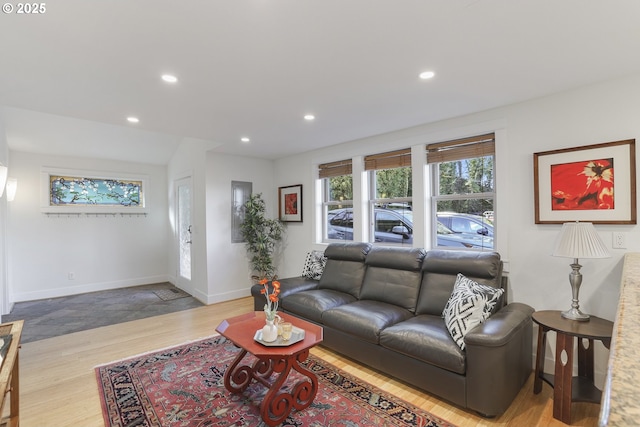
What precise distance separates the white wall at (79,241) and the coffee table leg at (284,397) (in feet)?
16.7

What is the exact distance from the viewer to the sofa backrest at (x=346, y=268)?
361 cm

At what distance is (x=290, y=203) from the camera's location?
17.1 feet

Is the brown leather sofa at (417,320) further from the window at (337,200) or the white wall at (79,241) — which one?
the white wall at (79,241)

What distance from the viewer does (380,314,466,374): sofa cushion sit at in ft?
7.00

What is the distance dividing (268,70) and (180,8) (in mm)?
738

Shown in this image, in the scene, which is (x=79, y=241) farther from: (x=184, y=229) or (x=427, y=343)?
(x=427, y=343)

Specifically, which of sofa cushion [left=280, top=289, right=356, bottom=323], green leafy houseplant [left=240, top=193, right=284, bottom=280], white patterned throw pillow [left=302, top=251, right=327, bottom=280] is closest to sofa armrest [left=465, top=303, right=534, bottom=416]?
sofa cushion [left=280, top=289, right=356, bottom=323]

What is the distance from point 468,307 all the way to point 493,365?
43cm

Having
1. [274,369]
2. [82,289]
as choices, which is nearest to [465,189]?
[274,369]

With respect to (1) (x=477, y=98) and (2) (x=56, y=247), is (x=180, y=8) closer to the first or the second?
(1) (x=477, y=98)

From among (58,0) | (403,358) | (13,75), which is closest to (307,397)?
(403,358)

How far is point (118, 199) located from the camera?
587 centimetres

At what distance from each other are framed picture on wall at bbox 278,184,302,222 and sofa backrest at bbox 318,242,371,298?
1.27m

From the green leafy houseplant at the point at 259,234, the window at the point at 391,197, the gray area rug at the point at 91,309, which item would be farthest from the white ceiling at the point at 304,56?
the gray area rug at the point at 91,309
